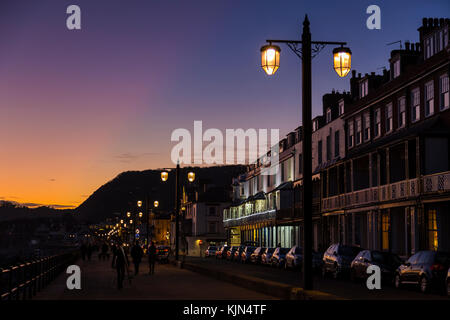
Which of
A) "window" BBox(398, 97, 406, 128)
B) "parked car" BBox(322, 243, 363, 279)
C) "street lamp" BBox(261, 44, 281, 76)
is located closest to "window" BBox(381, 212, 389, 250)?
"window" BBox(398, 97, 406, 128)

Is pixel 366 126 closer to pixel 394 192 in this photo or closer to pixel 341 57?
pixel 394 192

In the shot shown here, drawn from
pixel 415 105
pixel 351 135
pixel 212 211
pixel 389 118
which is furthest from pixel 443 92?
pixel 212 211

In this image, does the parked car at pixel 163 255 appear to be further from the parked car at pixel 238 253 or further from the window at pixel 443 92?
the window at pixel 443 92

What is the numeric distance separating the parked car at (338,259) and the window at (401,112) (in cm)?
1191

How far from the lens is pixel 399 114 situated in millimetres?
43625

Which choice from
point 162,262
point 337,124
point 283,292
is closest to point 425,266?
point 283,292

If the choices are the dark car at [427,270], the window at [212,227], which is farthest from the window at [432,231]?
the window at [212,227]

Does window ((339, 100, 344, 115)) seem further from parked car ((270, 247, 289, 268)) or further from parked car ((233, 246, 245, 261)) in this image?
parked car ((270, 247, 289, 268))

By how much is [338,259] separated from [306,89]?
54.4ft

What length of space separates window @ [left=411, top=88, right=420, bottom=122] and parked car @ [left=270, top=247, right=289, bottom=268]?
38.3 ft

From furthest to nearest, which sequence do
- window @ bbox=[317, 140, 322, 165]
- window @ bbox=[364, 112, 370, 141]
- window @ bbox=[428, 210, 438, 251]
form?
window @ bbox=[317, 140, 322, 165] → window @ bbox=[364, 112, 370, 141] → window @ bbox=[428, 210, 438, 251]

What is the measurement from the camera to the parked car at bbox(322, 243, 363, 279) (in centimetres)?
3209
